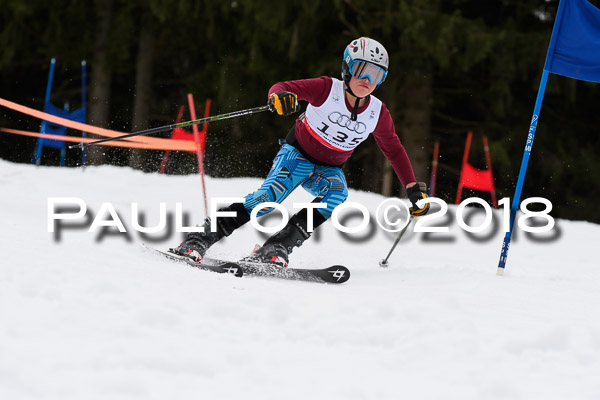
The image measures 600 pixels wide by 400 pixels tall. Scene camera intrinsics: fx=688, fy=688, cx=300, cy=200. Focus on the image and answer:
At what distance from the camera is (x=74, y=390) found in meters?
2.08

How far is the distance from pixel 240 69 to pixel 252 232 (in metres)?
5.98

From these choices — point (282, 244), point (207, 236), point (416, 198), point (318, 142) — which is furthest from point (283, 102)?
point (416, 198)

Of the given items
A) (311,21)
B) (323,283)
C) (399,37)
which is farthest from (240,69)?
(323,283)

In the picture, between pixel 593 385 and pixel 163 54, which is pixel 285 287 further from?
pixel 163 54

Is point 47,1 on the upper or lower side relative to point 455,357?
upper

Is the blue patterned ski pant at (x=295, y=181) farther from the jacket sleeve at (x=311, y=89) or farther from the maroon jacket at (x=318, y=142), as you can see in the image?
the jacket sleeve at (x=311, y=89)

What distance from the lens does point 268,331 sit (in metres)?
2.85

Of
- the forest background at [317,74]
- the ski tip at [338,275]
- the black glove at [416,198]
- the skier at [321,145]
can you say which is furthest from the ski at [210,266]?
the forest background at [317,74]

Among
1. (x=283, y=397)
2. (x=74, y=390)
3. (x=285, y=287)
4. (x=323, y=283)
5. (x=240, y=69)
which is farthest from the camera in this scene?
(x=240, y=69)

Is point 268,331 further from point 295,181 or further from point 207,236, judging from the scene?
point 295,181

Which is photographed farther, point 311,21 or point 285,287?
point 311,21

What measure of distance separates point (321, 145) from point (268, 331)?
2161mm

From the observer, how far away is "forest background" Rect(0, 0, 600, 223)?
10.9 meters

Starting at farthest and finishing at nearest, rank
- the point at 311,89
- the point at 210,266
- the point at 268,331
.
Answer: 1. the point at 311,89
2. the point at 210,266
3. the point at 268,331
